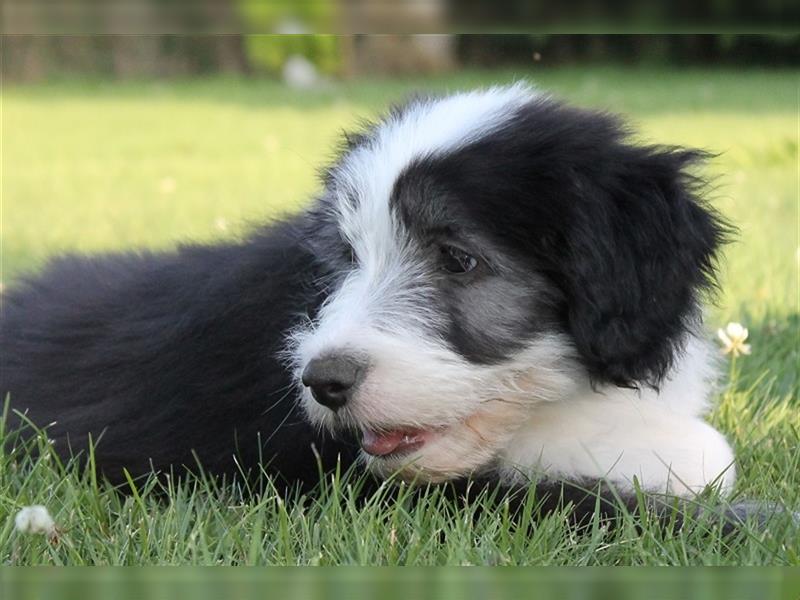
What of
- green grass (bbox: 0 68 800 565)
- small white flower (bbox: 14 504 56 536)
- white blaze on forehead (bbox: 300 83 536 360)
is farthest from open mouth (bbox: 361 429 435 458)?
small white flower (bbox: 14 504 56 536)

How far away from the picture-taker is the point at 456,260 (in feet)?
8.21

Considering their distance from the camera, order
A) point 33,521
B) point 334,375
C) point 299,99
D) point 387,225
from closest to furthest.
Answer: point 33,521
point 334,375
point 387,225
point 299,99

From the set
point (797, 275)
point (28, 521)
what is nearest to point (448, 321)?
point (28, 521)

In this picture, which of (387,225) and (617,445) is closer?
(387,225)

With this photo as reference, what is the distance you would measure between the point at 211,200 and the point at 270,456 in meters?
6.24

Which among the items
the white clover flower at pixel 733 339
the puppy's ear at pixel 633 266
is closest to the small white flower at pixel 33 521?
the puppy's ear at pixel 633 266

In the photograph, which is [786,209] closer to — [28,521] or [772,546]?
[772,546]

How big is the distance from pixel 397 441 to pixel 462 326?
314 mm

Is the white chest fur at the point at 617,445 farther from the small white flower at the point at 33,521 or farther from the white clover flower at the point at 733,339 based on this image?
the small white flower at the point at 33,521

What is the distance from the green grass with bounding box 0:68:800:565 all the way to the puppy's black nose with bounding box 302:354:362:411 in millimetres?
255

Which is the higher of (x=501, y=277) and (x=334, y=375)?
(x=501, y=277)

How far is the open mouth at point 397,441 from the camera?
2.42 m

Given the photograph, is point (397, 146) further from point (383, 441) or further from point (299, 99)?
point (299, 99)

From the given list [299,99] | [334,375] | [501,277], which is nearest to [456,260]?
[501,277]
